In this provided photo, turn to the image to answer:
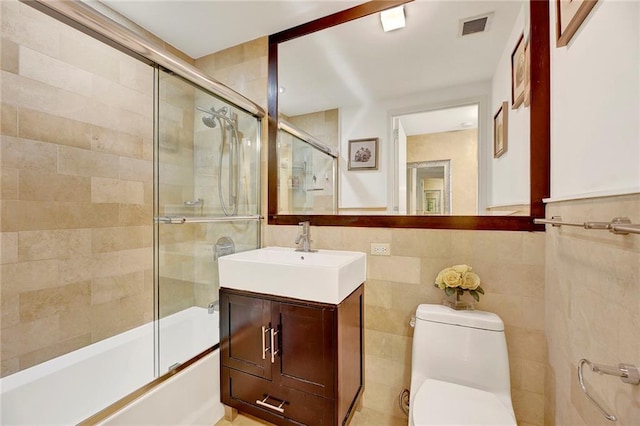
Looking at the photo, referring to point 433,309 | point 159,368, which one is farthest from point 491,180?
point 159,368

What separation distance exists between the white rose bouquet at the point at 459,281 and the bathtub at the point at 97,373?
1411 millimetres

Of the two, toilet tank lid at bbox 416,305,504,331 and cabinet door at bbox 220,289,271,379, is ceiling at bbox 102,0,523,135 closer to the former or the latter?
toilet tank lid at bbox 416,305,504,331

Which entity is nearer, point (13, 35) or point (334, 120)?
point (13, 35)

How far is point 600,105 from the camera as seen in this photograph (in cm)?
91

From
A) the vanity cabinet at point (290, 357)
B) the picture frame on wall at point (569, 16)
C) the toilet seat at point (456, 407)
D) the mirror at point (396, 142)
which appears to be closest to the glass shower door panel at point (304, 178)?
the mirror at point (396, 142)

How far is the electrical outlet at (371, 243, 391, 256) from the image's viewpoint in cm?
167

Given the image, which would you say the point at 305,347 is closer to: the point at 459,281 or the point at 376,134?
the point at 459,281

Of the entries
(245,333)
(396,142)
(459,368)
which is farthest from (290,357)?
(396,142)

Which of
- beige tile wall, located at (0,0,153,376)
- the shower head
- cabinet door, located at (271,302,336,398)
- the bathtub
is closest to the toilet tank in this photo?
cabinet door, located at (271,302,336,398)

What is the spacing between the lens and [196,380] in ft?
4.95

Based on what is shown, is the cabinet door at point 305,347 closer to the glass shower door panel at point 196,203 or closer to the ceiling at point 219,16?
the glass shower door panel at point 196,203

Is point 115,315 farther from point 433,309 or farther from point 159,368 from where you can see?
point 433,309

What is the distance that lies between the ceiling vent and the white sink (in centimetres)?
141

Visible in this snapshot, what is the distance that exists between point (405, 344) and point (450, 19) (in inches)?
75.2
